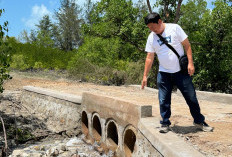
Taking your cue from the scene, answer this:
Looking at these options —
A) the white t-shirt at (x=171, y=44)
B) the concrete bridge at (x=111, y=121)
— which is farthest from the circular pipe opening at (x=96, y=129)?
the white t-shirt at (x=171, y=44)

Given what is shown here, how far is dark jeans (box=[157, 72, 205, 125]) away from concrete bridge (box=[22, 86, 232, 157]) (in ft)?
1.48

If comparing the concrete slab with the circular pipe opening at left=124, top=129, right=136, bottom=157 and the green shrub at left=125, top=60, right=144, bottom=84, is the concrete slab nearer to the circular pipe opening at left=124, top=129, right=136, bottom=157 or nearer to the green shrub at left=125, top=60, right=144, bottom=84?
the circular pipe opening at left=124, top=129, right=136, bottom=157

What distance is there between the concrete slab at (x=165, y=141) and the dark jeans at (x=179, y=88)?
0.30 m

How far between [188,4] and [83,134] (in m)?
13.4

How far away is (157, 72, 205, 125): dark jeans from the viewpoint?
4.32m

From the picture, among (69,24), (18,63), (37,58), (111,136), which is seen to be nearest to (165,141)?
(111,136)

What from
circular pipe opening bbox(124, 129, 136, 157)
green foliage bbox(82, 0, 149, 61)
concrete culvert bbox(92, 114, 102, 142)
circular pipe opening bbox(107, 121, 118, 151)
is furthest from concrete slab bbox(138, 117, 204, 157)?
green foliage bbox(82, 0, 149, 61)

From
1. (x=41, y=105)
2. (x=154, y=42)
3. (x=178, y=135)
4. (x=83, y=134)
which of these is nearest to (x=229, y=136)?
(x=178, y=135)

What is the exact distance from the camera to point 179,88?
4445 mm

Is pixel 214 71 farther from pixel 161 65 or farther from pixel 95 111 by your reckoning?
pixel 161 65

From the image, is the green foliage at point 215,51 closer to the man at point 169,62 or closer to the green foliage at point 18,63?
the man at point 169,62

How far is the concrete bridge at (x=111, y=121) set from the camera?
416cm

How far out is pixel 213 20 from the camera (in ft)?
49.2

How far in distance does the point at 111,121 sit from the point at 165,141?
3.53 metres
